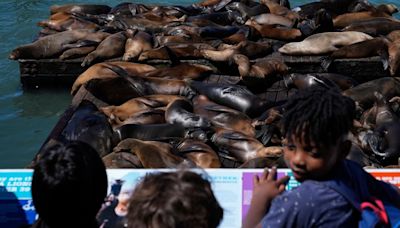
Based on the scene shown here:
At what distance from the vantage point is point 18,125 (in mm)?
8406

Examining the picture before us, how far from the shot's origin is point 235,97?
7.23 meters

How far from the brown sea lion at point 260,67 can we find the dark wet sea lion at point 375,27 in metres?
1.75

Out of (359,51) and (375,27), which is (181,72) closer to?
(359,51)

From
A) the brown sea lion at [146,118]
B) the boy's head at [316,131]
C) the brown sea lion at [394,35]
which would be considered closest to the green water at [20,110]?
the brown sea lion at [146,118]

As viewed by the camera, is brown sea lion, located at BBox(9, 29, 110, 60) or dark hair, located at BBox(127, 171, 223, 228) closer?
dark hair, located at BBox(127, 171, 223, 228)

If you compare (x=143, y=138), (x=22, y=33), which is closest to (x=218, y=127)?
(x=143, y=138)

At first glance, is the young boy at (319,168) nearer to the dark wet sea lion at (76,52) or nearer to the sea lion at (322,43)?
the sea lion at (322,43)

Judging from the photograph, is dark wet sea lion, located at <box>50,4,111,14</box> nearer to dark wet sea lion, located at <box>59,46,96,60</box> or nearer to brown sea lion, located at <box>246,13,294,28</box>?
dark wet sea lion, located at <box>59,46,96,60</box>

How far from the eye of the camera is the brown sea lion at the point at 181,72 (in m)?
8.17

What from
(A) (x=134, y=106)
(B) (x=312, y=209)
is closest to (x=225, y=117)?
(A) (x=134, y=106)

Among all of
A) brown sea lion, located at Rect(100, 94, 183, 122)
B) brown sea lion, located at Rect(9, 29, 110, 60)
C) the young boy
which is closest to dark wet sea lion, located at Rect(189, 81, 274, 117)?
brown sea lion, located at Rect(100, 94, 183, 122)

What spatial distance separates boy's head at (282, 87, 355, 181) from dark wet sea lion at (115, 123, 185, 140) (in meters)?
3.74

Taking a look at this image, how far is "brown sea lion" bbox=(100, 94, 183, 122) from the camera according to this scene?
7.02m

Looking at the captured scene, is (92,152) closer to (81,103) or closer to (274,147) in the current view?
(274,147)
